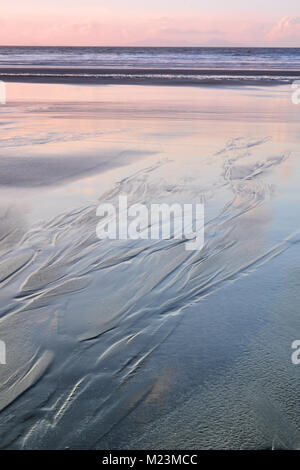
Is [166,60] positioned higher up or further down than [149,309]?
higher up

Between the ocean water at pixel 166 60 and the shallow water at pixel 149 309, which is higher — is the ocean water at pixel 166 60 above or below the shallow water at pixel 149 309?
above

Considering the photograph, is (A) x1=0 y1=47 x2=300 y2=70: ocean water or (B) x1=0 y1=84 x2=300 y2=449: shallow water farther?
(A) x1=0 y1=47 x2=300 y2=70: ocean water

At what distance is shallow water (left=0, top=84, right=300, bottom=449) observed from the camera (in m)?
2.20

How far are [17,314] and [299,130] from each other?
8580 mm

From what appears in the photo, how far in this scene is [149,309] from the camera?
318 centimetres

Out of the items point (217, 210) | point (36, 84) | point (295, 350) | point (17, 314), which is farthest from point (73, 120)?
point (36, 84)

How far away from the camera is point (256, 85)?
21.3 meters

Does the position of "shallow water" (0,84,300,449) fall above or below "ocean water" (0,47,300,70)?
below

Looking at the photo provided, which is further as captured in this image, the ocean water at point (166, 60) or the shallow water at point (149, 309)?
the ocean water at point (166, 60)

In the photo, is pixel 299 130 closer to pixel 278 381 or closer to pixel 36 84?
pixel 278 381

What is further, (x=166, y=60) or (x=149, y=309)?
(x=166, y=60)

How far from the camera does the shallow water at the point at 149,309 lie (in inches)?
86.7
